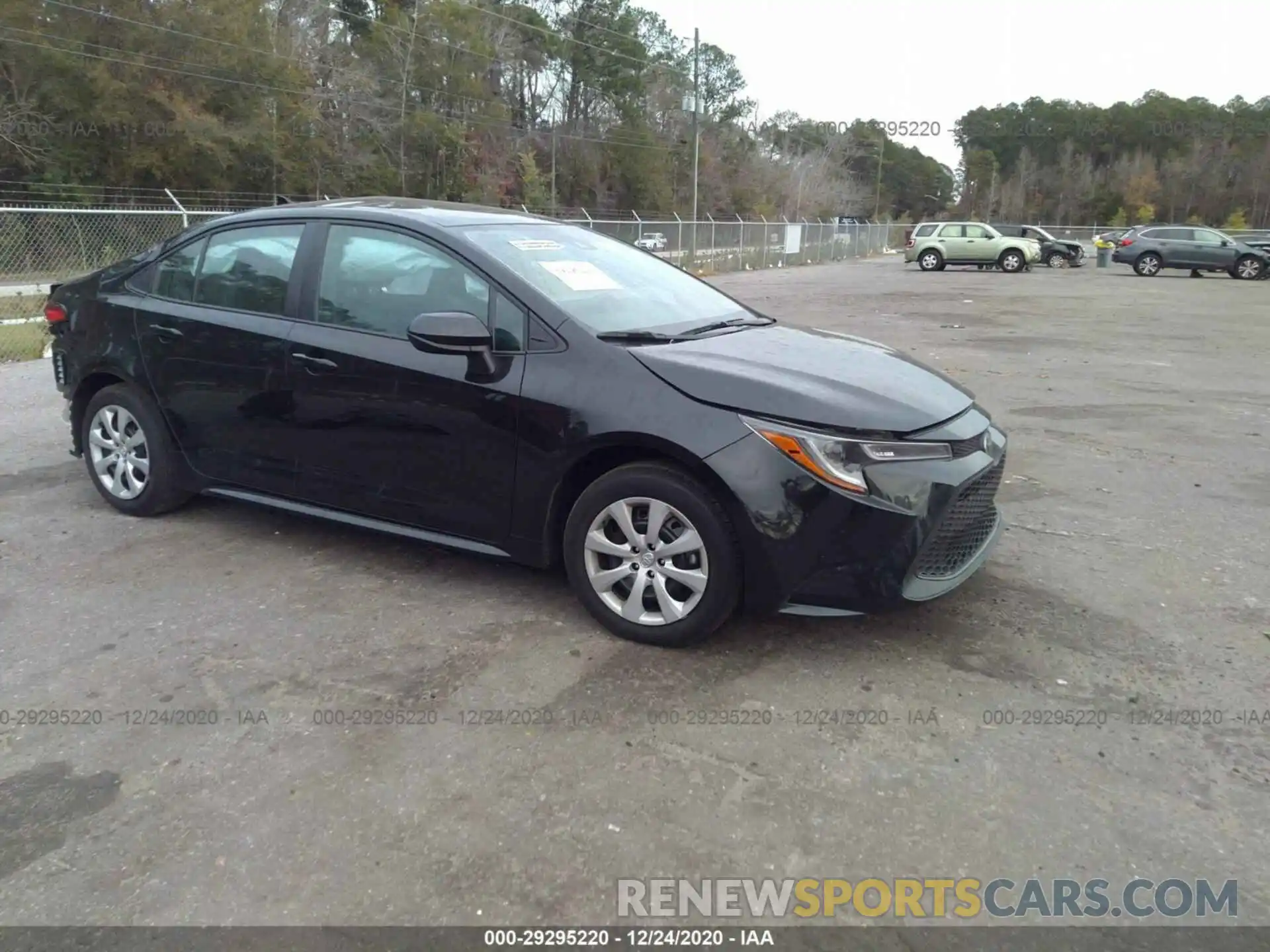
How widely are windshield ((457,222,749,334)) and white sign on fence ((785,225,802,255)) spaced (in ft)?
110

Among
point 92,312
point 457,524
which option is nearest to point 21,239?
point 92,312

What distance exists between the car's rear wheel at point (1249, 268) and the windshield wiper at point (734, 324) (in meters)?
31.2

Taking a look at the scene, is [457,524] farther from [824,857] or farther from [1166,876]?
[1166,876]

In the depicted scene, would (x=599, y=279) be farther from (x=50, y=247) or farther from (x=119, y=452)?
(x=50, y=247)

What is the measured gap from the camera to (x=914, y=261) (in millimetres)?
35562

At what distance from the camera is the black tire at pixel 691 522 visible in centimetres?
343

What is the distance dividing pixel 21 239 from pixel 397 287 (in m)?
11.8

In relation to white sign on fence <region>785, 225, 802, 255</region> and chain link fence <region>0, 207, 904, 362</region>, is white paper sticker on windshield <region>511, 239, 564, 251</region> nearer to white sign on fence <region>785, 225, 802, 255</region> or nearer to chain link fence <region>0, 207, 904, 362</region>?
chain link fence <region>0, 207, 904, 362</region>

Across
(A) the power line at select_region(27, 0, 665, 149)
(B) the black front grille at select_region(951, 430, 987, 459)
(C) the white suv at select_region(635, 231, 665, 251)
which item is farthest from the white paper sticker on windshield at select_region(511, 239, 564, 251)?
(A) the power line at select_region(27, 0, 665, 149)

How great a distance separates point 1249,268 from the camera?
29766mm

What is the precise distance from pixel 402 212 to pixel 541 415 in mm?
1297

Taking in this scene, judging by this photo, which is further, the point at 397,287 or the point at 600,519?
the point at 397,287

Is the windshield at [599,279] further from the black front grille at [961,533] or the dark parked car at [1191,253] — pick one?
the dark parked car at [1191,253]

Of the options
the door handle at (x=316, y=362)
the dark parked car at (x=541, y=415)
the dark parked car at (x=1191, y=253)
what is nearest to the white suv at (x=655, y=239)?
the dark parked car at (x=1191, y=253)
